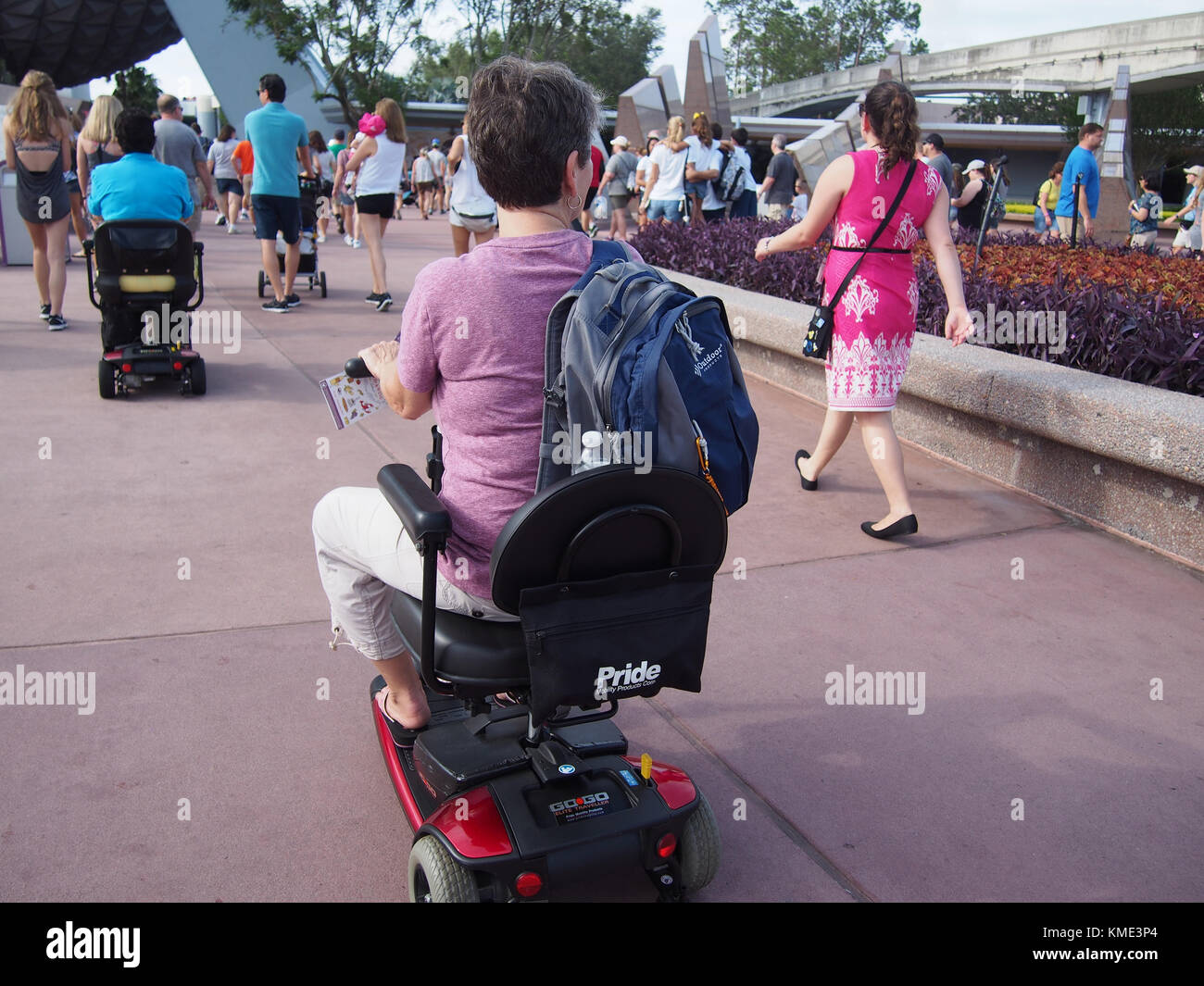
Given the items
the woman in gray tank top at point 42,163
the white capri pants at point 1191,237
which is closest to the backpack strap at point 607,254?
the woman in gray tank top at point 42,163

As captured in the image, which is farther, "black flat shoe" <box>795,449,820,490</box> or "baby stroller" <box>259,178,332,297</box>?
"baby stroller" <box>259,178,332,297</box>

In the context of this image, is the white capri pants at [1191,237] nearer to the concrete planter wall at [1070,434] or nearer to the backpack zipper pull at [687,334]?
the concrete planter wall at [1070,434]

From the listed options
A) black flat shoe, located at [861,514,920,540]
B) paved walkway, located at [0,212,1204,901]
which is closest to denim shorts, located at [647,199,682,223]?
paved walkway, located at [0,212,1204,901]

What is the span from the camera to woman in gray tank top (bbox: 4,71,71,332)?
7.73 m

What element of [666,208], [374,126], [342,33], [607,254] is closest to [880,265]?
[607,254]

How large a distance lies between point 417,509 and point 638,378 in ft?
1.63

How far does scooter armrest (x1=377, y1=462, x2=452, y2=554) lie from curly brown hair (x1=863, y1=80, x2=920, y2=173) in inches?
125

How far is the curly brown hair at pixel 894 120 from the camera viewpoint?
4402 mm

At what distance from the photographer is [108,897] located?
233cm

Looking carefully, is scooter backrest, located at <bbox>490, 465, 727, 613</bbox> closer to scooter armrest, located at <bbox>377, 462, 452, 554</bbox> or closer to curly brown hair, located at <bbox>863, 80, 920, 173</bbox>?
scooter armrest, located at <bbox>377, 462, 452, 554</bbox>

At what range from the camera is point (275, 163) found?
8.73m

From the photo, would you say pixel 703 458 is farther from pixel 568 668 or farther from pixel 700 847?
pixel 700 847
